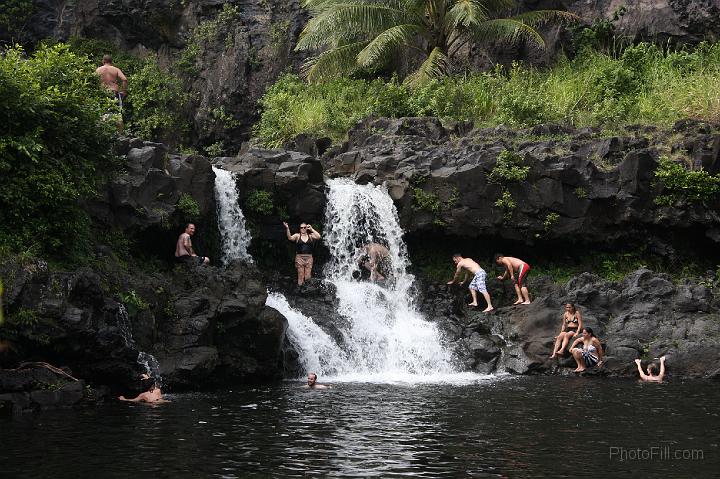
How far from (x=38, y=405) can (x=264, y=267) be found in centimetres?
978

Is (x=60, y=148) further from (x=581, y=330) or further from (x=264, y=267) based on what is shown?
(x=581, y=330)

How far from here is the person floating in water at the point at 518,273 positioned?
69.4ft

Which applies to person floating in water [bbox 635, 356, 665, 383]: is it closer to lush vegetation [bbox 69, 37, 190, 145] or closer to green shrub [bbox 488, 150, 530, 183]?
green shrub [bbox 488, 150, 530, 183]

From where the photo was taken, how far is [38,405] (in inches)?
499

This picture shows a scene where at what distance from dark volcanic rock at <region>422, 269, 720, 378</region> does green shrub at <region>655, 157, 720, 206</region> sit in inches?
118

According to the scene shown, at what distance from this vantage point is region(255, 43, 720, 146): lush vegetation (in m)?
25.7

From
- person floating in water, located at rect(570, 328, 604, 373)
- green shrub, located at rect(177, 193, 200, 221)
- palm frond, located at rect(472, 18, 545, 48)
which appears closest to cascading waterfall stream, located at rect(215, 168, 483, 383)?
green shrub, located at rect(177, 193, 200, 221)

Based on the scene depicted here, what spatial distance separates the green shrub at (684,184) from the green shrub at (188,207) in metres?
12.5

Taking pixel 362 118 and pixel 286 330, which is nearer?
pixel 286 330

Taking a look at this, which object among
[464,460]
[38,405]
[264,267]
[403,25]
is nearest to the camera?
[464,460]

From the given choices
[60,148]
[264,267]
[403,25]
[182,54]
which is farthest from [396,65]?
[60,148]

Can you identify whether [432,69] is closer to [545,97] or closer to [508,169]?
[545,97]

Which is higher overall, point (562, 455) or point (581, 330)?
point (581, 330)

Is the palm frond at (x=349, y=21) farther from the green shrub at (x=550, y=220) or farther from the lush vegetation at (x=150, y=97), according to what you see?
the green shrub at (x=550, y=220)
